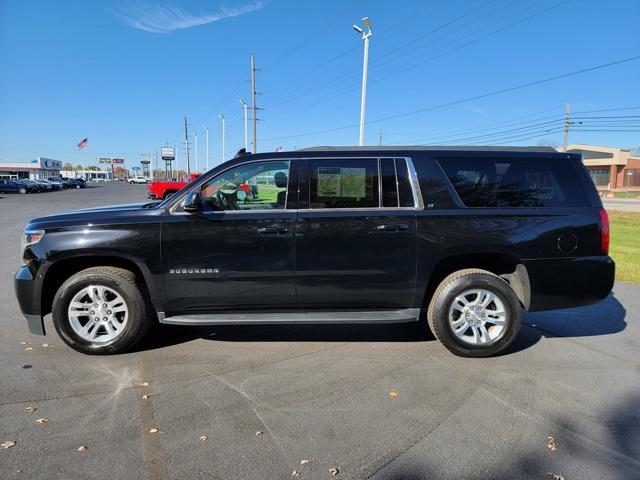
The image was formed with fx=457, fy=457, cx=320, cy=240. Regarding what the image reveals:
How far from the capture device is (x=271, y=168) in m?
4.45

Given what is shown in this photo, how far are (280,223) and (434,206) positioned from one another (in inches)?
57.9

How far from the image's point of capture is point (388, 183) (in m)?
4.40

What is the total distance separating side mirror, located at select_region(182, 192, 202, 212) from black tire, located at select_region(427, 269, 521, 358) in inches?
94.4

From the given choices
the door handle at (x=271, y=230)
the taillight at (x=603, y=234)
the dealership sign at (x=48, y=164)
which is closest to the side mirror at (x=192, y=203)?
the door handle at (x=271, y=230)

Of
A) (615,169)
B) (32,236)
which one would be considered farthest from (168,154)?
(32,236)

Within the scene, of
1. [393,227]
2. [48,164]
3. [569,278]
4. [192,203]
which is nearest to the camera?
[192,203]

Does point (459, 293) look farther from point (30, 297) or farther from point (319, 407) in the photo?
point (30, 297)

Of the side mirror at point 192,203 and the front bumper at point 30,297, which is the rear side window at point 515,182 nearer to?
the side mirror at point 192,203

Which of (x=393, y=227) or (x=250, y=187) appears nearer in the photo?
(x=393, y=227)

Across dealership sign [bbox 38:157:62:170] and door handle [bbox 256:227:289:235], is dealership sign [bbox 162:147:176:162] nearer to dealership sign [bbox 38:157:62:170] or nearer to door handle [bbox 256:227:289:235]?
dealership sign [bbox 38:157:62:170]

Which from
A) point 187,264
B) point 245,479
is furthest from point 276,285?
point 245,479

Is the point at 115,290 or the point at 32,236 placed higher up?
the point at 32,236

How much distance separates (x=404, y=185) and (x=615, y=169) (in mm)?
71648

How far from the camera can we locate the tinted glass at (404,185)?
14.3 ft
